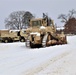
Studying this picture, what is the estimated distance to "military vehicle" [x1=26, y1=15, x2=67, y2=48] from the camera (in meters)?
32.3

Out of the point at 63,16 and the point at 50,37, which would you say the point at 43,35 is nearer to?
the point at 50,37

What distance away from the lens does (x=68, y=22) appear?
124 m

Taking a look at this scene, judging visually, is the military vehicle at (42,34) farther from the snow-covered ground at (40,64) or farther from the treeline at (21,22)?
the treeline at (21,22)

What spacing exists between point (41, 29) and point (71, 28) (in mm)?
85919

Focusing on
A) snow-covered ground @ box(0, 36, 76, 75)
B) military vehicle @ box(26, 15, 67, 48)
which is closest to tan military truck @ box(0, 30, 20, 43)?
military vehicle @ box(26, 15, 67, 48)

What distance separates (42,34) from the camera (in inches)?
1308

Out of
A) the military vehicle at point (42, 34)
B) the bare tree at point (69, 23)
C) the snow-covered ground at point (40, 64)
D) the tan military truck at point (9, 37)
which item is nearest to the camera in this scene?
the snow-covered ground at point (40, 64)

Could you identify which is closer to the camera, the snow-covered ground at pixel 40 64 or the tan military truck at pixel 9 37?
the snow-covered ground at pixel 40 64

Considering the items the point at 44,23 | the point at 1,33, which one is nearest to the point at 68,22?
the point at 1,33

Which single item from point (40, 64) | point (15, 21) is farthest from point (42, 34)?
point (15, 21)

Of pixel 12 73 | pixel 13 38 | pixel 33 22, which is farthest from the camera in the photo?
pixel 13 38

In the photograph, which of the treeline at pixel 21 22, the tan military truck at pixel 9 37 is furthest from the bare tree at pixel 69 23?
the tan military truck at pixel 9 37

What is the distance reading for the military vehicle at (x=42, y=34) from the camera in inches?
1272

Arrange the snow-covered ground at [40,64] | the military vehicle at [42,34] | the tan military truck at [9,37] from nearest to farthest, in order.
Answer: the snow-covered ground at [40,64], the military vehicle at [42,34], the tan military truck at [9,37]
